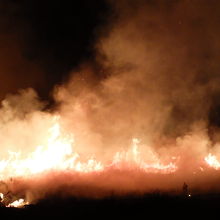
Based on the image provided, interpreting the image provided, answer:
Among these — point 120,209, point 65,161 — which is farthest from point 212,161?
point 65,161

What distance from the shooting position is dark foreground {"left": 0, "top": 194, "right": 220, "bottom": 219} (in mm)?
26420

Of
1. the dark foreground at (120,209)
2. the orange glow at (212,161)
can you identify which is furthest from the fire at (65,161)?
the dark foreground at (120,209)

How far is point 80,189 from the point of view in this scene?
33.1m

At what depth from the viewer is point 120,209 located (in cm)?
2823

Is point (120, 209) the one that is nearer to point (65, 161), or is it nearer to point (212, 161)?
point (65, 161)

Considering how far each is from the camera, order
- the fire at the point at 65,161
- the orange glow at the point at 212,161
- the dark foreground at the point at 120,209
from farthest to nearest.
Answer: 1. the orange glow at the point at 212,161
2. the fire at the point at 65,161
3. the dark foreground at the point at 120,209

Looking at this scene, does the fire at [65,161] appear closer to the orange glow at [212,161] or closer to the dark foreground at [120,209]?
the orange glow at [212,161]

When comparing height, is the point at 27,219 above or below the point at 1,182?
below

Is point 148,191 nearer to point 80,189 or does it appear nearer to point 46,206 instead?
point 80,189

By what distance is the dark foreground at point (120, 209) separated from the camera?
2642 centimetres

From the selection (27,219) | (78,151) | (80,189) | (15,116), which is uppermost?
(15,116)

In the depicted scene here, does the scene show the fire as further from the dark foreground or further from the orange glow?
the dark foreground

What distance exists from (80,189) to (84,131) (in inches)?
184

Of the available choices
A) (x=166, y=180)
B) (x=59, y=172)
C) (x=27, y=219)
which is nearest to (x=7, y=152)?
(x=59, y=172)
